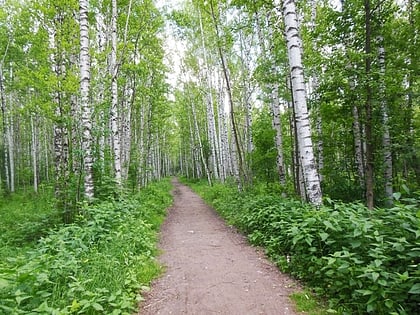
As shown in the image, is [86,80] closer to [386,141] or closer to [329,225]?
[329,225]

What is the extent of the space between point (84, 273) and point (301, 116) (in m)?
4.65

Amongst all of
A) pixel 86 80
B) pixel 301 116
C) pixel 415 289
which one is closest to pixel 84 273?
pixel 415 289

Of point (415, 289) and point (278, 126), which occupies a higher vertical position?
point (278, 126)

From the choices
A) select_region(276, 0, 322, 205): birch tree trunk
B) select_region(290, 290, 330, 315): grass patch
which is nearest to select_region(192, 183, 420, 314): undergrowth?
select_region(290, 290, 330, 315): grass patch

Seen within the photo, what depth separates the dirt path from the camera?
11.2 feet

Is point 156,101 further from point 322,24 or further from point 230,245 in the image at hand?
point 230,245

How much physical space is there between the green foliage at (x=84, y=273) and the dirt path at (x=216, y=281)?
394 mm

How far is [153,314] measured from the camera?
11.0ft

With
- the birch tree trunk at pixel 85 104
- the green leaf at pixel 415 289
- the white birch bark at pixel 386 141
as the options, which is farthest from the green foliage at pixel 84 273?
the white birch bark at pixel 386 141

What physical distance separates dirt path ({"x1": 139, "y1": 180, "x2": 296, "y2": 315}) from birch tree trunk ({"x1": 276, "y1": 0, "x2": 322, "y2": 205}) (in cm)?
169

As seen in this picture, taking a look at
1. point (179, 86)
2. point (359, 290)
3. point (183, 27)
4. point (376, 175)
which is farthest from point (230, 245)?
point (179, 86)

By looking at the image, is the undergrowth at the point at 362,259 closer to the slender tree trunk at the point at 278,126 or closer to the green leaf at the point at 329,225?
the green leaf at the point at 329,225

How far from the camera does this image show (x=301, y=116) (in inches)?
216

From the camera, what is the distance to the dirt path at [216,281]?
341 cm
